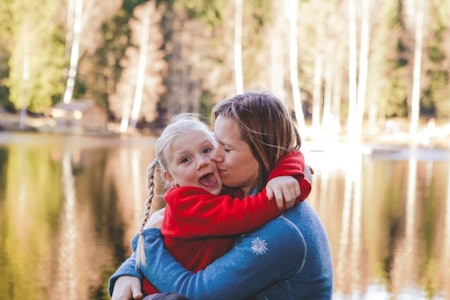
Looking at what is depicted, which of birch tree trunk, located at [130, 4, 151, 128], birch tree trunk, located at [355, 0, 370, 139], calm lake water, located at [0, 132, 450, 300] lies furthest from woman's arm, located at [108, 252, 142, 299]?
birch tree trunk, located at [130, 4, 151, 128]

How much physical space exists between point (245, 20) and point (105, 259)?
3032 centimetres

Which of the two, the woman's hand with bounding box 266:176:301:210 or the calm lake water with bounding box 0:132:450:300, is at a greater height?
the woman's hand with bounding box 266:176:301:210

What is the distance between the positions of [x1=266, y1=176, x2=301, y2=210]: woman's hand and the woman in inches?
1.5

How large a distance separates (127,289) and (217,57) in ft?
126

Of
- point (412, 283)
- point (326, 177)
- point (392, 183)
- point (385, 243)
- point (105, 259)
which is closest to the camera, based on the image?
point (412, 283)

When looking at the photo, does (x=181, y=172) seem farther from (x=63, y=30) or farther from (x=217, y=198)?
(x=63, y=30)

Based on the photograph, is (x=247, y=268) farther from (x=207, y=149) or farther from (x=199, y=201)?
(x=207, y=149)

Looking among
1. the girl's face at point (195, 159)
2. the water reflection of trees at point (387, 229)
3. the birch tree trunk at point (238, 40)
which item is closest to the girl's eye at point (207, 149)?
the girl's face at point (195, 159)

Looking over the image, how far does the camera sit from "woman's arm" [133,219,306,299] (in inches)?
67.9

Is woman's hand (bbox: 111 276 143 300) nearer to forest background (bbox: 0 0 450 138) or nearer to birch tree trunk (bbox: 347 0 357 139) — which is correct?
birch tree trunk (bbox: 347 0 357 139)

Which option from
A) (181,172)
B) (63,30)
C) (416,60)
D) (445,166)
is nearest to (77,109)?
(63,30)

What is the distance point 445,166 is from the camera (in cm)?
2012

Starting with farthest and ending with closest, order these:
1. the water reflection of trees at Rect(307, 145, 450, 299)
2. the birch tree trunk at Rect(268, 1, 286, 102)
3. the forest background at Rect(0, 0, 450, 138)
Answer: the birch tree trunk at Rect(268, 1, 286, 102), the forest background at Rect(0, 0, 450, 138), the water reflection of trees at Rect(307, 145, 450, 299)

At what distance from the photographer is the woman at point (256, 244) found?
1735 millimetres
